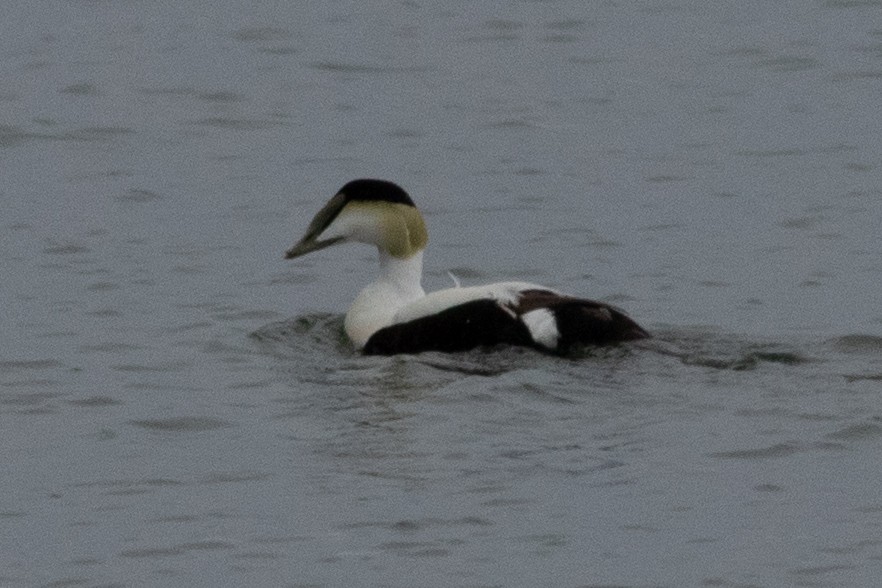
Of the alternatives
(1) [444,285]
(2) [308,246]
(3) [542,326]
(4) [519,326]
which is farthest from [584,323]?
(1) [444,285]

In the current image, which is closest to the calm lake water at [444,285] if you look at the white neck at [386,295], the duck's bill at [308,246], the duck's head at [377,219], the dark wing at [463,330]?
the dark wing at [463,330]

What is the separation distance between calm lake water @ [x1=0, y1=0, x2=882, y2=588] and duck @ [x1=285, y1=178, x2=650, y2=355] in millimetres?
97

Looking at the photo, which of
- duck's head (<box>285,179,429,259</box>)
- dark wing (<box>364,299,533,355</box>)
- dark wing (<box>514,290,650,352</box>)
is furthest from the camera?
duck's head (<box>285,179,429,259</box>)

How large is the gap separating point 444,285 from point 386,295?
6.04 ft

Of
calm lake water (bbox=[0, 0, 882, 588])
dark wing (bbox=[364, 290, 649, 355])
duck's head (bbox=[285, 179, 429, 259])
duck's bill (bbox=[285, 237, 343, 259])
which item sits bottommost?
calm lake water (bbox=[0, 0, 882, 588])

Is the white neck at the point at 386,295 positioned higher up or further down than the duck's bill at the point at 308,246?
further down

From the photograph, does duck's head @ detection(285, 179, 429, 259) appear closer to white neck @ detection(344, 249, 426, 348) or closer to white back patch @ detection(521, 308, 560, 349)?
white neck @ detection(344, 249, 426, 348)

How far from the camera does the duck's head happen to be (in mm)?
12375

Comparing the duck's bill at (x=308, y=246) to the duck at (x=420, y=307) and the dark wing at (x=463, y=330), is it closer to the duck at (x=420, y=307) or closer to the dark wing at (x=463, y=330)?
the duck at (x=420, y=307)

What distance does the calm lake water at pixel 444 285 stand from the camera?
363 inches

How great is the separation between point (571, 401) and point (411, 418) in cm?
64

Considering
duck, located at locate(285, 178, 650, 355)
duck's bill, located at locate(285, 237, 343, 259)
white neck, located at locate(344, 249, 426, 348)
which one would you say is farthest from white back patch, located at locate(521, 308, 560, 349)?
duck's bill, located at locate(285, 237, 343, 259)

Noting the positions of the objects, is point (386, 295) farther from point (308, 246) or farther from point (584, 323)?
point (584, 323)

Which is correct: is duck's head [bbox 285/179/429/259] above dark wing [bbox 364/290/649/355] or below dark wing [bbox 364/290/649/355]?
above
